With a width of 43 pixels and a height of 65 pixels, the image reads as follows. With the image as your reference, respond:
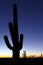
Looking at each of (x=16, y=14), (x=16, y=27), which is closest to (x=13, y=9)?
(x=16, y=14)

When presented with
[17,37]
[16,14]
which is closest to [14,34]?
[17,37]

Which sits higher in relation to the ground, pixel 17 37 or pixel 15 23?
pixel 15 23

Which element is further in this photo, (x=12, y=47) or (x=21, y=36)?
(x=12, y=47)

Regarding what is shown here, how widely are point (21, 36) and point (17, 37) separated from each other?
2.90ft

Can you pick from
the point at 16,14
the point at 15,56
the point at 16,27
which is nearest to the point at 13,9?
the point at 16,14

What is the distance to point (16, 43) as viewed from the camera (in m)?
20.3

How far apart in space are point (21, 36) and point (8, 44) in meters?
1.80

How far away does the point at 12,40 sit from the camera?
20312 mm

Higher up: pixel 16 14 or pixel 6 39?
pixel 16 14

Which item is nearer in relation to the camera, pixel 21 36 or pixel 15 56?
pixel 21 36

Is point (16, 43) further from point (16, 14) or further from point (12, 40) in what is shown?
point (16, 14)

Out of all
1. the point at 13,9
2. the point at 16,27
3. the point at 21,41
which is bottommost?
the point at 21,41

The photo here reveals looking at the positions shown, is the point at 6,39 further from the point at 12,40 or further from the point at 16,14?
the point at 16,14

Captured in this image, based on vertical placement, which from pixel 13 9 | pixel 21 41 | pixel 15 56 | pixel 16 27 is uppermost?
pixel 13 9
